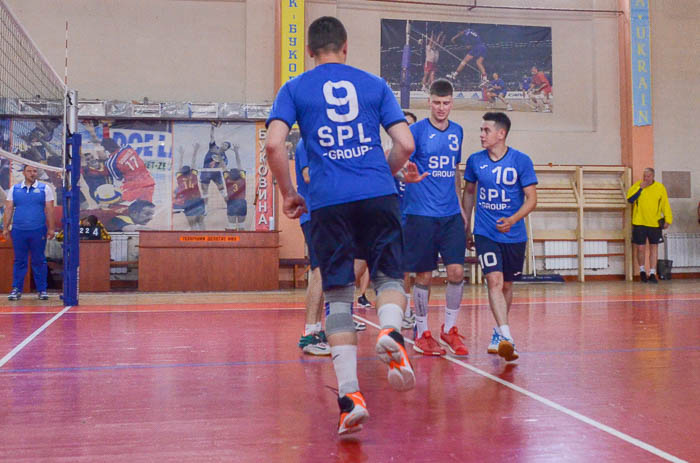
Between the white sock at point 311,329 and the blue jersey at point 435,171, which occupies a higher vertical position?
the blue jersey at point 435,171

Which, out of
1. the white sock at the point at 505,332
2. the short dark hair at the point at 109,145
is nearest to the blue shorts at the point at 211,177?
the short dark hair at the point at 109,145

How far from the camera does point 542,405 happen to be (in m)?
2.88

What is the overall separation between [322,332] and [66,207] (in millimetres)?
4846

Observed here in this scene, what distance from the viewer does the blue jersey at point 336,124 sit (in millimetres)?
2652

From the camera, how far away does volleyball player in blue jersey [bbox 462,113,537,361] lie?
4.22 metres

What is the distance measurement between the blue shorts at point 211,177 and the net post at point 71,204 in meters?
4.69

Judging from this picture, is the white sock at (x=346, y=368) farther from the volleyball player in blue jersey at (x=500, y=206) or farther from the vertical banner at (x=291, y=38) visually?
the vertical banner at (x=291, y=38)

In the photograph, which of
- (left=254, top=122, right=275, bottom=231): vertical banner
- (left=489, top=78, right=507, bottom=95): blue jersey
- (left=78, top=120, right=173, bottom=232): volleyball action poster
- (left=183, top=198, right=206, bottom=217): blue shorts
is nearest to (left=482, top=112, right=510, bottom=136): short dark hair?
(left=254, top=122, right=275, bottom=231): vertical banner

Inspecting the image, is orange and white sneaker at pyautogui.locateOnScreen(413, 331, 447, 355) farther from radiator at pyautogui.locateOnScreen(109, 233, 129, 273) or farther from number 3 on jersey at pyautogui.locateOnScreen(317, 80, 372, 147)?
radiator at pyautogui.locateOnScreen(109, 233, 129, 273)

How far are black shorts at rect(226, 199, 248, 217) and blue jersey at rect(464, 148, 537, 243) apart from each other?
8999 mm

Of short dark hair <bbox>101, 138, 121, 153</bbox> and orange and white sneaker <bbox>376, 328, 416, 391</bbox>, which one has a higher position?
short dark hair <bbox>101, 138, 121, 153</bbox>

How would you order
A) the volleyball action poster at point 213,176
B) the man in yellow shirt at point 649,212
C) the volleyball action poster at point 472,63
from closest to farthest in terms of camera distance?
1. the volleyball action poster at point 213,176
2. the man in yellow shirt at point 649,212
3. the volleyball action poster at point 472,63

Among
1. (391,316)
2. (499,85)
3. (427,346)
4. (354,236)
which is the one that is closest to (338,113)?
(354,236)

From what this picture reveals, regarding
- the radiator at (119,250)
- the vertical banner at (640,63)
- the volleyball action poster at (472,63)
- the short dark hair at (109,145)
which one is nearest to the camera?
the radiator at (119,250)
